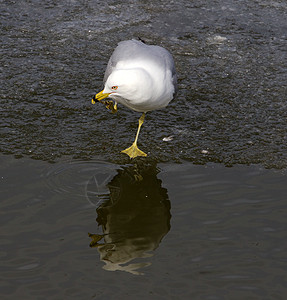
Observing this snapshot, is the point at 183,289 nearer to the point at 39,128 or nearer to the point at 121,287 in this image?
the point at 121,287

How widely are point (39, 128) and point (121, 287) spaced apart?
7.85 ft

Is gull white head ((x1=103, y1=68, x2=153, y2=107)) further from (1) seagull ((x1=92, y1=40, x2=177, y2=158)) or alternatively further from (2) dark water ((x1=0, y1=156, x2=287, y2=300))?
(2) dark water ((x1=0, y1=156, x2=287, y2=300))

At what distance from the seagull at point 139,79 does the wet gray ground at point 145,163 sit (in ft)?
1.86

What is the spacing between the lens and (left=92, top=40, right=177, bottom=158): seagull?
454 cm

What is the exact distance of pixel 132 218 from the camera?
433 centimetres

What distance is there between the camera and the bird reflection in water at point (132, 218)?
393 cm

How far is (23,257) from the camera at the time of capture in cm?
383

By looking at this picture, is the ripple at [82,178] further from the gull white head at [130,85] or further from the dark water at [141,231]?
the gull white head at [130,85]

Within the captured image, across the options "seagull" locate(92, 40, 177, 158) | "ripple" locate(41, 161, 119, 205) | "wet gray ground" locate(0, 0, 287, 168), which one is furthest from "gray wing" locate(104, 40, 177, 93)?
"ripple" locate(41, 161, 119, 205)

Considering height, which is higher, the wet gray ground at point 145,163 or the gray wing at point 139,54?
the gray wing at point 139,54

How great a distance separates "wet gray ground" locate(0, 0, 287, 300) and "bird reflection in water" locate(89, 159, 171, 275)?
1 cm

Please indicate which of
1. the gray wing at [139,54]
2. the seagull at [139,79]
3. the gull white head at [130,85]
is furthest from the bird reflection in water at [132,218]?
the gray wing at [139,54]

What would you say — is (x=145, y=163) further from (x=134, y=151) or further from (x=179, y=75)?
(x=179, y=75)

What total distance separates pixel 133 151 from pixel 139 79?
0.90 m
